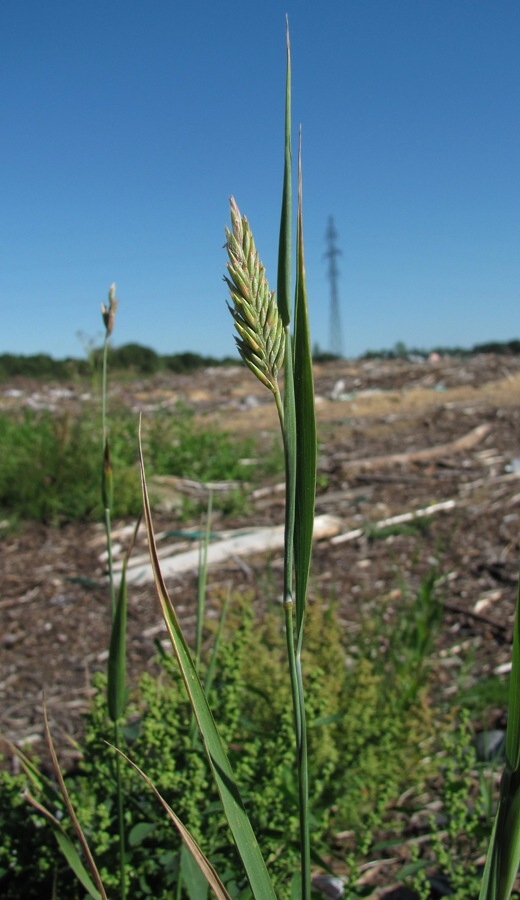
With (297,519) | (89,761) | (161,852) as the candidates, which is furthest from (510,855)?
(89,761)

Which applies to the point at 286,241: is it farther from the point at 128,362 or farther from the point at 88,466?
the point at 128,362

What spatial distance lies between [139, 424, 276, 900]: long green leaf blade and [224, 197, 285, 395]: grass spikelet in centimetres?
14

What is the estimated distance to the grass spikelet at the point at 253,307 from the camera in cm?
51

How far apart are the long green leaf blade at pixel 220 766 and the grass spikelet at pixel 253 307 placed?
14 cm

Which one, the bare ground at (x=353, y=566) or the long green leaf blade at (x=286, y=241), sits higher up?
the long green leaf blade at (x=286, y=241)

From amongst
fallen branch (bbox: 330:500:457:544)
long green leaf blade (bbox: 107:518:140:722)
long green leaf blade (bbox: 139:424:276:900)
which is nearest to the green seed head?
long green leaf blade (bbox: 107:518:140:722)

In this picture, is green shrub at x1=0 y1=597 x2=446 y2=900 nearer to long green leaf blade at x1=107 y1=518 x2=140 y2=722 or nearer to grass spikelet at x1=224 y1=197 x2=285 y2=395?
long green leaf blade at x1=107 y1=518 x2=140 y2=722

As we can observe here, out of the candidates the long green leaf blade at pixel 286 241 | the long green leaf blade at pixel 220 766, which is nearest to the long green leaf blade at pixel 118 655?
the long green leaf blade at pixel 220 766

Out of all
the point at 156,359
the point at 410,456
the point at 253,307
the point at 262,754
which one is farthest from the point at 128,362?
the point at 253,307

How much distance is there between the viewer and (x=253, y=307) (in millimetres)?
508

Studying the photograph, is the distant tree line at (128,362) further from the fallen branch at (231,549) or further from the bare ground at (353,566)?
the fallen branch at (231,549)

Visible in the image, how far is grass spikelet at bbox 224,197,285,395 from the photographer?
0.51m

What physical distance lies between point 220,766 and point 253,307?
14.1 inches

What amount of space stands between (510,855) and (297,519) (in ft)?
0.90
